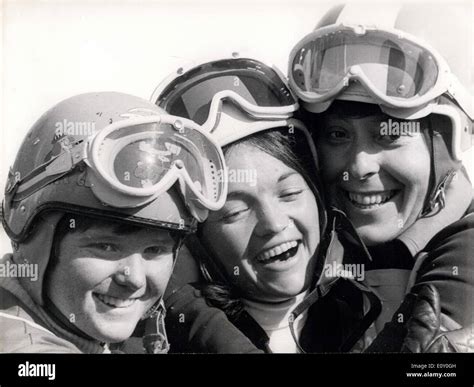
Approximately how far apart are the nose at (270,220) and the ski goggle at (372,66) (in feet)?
1.81

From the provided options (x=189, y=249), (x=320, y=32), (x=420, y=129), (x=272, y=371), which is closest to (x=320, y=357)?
(x=272, y=371)

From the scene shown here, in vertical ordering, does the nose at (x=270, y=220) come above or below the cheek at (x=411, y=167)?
below

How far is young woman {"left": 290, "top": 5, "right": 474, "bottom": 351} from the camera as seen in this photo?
4902 millimetres

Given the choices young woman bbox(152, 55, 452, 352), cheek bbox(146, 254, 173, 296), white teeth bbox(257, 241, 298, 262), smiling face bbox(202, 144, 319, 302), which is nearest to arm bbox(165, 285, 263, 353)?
young woman bbox(152, 55, 452, 352)

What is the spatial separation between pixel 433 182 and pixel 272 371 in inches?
48.3

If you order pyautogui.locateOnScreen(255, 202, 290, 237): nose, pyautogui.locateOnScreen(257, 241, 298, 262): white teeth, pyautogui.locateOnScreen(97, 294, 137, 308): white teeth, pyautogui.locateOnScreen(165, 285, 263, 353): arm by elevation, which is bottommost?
pyautogui.locateOnScreen(165, 285, 263, 353): arm

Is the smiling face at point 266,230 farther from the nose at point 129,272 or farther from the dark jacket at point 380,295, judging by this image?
the nose at point 129,272

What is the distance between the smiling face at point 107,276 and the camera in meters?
4.76

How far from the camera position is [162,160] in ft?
15.5

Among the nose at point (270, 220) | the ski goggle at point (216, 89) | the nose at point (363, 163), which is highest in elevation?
the ski goggle at point (216, 89)

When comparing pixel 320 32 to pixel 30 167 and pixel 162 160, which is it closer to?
pixel 162 160

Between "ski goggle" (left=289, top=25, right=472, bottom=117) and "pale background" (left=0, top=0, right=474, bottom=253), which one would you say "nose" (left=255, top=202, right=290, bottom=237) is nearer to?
"ski goggle" (left=289, top=25, right=472, bottom=117)

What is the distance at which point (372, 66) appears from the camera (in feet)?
16.1

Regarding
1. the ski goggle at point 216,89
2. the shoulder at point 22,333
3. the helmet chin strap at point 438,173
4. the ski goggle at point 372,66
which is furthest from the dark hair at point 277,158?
the shoulder at point 22,333
